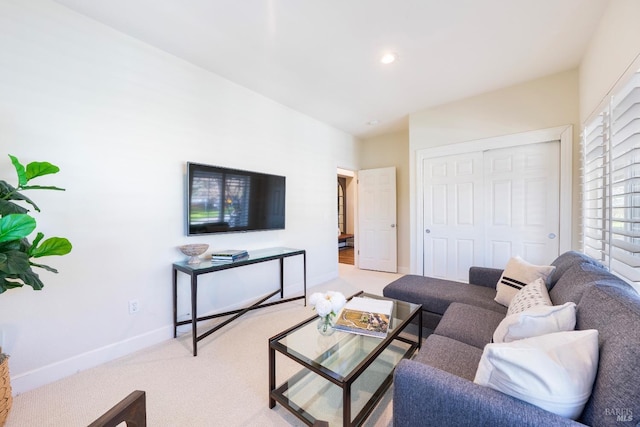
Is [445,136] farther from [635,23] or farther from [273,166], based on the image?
[273,166]

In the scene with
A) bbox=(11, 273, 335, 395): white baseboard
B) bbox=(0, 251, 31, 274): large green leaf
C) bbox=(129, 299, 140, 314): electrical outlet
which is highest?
bbox=(0, 251, 31, 274): large green leaf

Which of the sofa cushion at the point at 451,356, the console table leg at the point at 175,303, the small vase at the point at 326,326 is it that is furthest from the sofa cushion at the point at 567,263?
the console table leg at the point at 175,303

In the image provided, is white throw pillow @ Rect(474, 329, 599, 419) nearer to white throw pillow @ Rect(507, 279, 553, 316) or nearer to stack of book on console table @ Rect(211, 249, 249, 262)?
white throw pillow @ Rect(507, 279, 553, 316)

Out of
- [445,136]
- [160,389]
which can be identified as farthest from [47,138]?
[445,136]

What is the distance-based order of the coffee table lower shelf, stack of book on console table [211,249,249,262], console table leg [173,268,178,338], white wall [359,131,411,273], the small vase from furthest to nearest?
white wall [359,131,411,273]
stack of book on console table [211,249,249,262]
console table leg [173,268,178,338]
the small vase
the coffee table lower shelf

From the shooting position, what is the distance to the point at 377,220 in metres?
4.79

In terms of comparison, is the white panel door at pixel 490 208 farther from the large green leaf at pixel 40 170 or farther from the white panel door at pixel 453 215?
the large green leaf at pixel 40 170

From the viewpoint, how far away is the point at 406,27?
79.5 inches

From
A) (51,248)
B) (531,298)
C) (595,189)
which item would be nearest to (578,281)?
(531,298)

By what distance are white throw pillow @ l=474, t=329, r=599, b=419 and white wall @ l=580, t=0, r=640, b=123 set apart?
1.62 meters

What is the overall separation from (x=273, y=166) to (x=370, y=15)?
1.92m

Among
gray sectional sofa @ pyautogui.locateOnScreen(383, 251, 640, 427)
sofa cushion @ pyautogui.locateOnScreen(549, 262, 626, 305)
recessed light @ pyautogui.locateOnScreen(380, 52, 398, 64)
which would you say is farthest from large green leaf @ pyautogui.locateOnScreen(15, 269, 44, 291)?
recessed light @ pyautogui.locateOnScreen(380, 52, 398, 64)

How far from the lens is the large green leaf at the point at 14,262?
46.5 inches

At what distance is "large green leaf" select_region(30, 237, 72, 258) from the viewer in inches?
52.9
